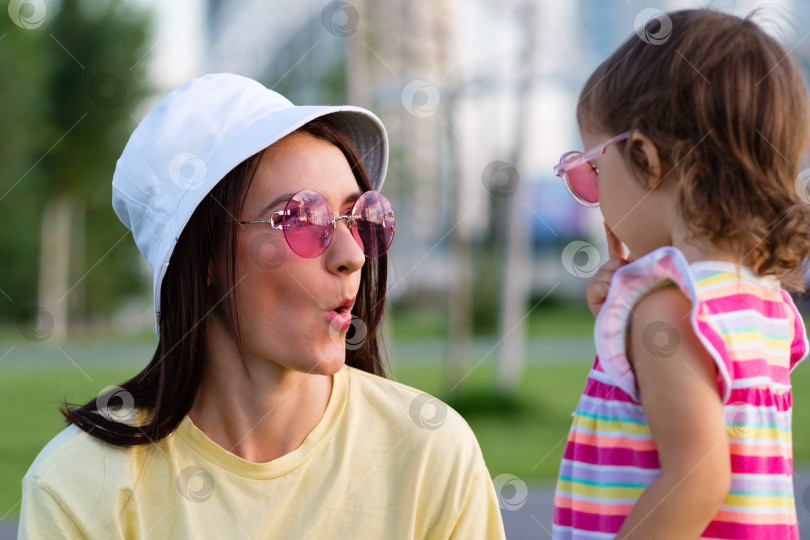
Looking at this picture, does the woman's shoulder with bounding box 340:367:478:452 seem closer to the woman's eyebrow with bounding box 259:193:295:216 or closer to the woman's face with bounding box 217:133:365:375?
the woman's face with bounding box 217:133:365:375

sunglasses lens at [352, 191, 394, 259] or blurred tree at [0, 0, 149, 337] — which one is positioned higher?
blurred tree at [0, 0, 149, 337]

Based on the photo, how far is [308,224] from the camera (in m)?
1.93

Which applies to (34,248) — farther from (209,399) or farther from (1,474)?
(209,399)

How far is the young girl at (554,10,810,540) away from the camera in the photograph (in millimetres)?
1512

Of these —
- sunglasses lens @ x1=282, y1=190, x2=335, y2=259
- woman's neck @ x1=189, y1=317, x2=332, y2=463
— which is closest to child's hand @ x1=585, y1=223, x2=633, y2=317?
sunglasses lens @ x1=282, y1=190, x2=335, y2=259

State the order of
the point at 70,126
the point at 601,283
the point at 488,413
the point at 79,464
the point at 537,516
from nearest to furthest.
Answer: the point at 601,283 → the point at 79,464 → the point at 537,516 → the point at 488,413 → the point at 70,126

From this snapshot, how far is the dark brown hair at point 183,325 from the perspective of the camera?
6.31 ft

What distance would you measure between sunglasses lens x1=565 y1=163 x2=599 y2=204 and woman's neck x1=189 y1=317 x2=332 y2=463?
0.72 metres

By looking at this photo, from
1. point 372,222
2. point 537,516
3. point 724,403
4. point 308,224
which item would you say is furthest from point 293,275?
point 537,516

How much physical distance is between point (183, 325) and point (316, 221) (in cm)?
38

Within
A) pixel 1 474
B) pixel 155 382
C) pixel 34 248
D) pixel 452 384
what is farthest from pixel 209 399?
pixel 34 248

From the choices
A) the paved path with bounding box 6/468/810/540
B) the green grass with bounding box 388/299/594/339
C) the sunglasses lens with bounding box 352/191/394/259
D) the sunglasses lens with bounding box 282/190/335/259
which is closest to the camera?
the sunglasses lens with bounding box 282/190/335/259

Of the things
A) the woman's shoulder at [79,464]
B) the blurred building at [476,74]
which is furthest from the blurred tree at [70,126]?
the woman's shoulder at [79,464]

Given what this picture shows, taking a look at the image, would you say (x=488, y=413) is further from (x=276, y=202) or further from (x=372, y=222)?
(x=276, y=202)
